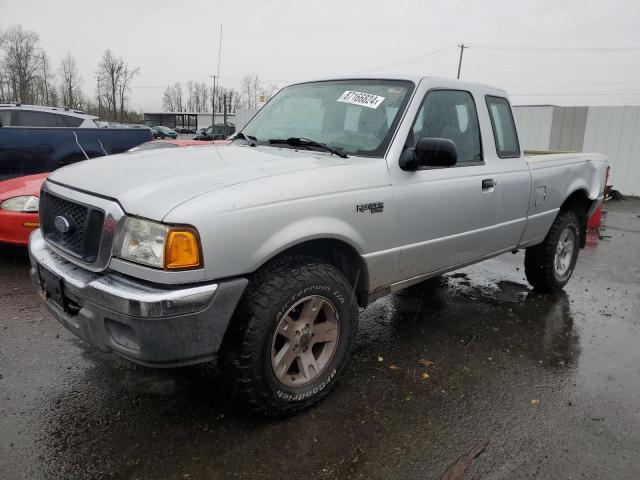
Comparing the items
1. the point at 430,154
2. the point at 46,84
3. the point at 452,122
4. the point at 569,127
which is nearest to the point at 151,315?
the point at 430,154


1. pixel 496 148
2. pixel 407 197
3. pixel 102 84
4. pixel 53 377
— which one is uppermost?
pixel 102 84

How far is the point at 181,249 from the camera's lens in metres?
2.18

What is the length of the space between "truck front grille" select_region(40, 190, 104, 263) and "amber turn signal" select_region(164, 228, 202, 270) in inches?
17.2

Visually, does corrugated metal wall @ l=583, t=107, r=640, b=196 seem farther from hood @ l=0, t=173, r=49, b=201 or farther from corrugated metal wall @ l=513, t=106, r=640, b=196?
hood @ l=0, t=173, r=49, b=201

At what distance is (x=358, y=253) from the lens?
2.89 metres

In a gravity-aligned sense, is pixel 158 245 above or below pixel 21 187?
→ above

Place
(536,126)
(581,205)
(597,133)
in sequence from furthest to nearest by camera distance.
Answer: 1. (536,126)
2. (597,133)
3. (581,205)

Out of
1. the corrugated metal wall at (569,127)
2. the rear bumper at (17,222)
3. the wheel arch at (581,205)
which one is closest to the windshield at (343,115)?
the rear bumper at (17,222)

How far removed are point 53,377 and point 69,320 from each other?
85 cm

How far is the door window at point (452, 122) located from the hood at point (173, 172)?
745 mm

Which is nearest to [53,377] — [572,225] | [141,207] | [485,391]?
[141,207]

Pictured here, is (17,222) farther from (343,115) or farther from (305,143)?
(343,115)

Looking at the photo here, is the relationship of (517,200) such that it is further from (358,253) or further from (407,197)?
(358,253)

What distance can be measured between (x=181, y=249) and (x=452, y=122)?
239cm
